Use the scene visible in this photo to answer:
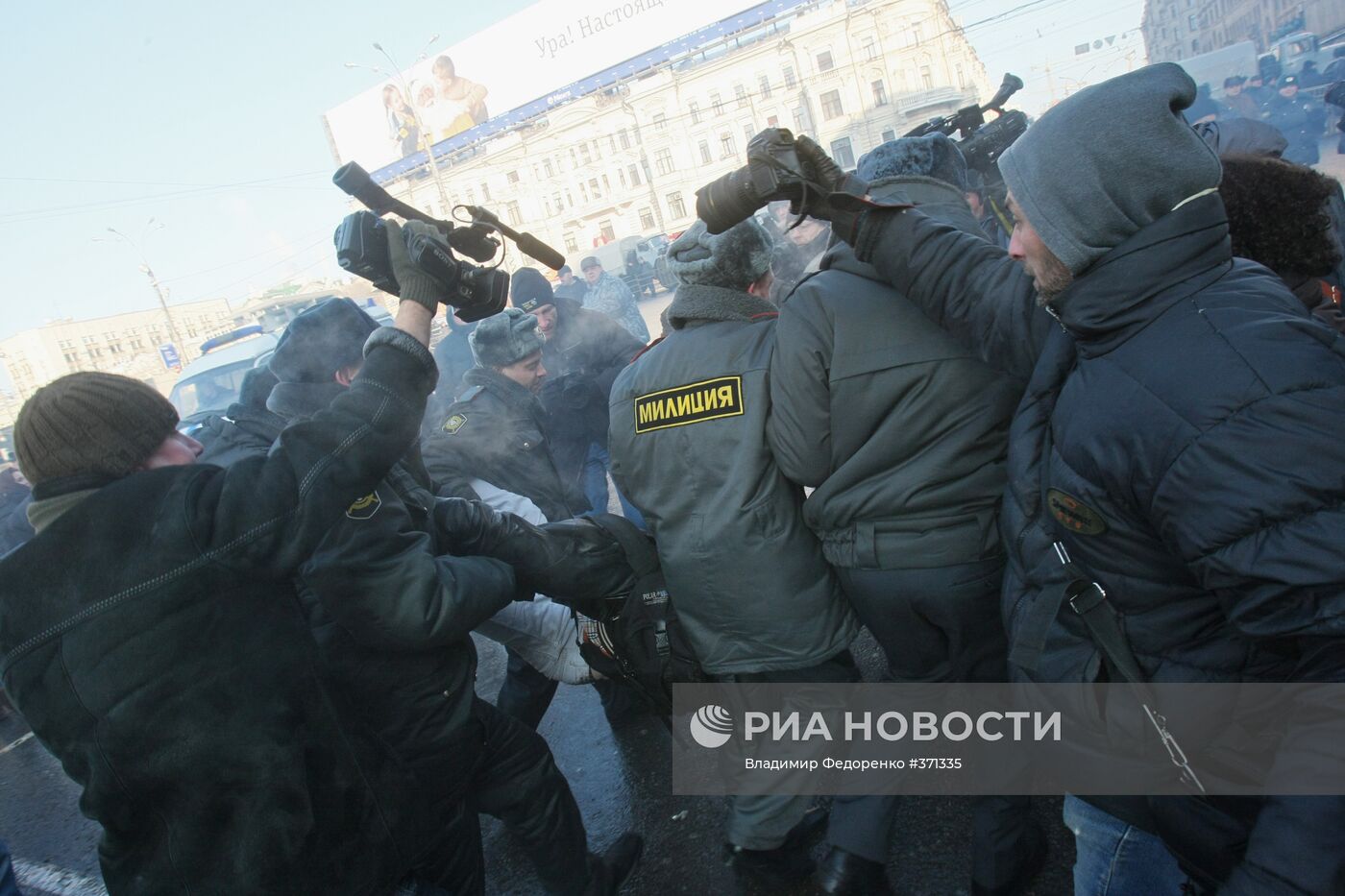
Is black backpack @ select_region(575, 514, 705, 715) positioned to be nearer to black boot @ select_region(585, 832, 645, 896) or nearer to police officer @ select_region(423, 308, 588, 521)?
black boot @ select_region(585, 832, 645, 896)

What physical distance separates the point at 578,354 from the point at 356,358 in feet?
6.65

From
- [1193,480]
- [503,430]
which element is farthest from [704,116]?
[1193,480]

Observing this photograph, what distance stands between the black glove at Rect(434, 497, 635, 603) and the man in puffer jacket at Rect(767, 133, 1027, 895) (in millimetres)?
680

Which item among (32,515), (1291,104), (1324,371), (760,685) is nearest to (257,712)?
(32,515)

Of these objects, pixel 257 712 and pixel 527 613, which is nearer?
pixel 257 712

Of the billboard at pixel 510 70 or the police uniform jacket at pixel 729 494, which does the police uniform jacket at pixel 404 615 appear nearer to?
the police uniform jacket at pixel 729 494

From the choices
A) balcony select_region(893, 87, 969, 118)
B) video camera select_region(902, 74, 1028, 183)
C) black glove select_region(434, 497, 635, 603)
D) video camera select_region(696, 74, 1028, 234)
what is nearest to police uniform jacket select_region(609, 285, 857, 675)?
black glove select_region(434, 497, 635, 603)

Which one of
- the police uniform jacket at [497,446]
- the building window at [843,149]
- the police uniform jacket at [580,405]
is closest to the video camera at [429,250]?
the police uniform jacket at [497,446]

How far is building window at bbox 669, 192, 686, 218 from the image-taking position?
47.9m

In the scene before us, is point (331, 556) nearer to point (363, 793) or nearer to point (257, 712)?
point (257, 712)

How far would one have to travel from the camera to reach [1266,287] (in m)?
1.06

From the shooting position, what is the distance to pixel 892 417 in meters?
1.75

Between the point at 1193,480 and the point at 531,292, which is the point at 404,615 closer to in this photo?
the point at 1193,480

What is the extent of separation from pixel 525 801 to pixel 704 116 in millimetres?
47195
